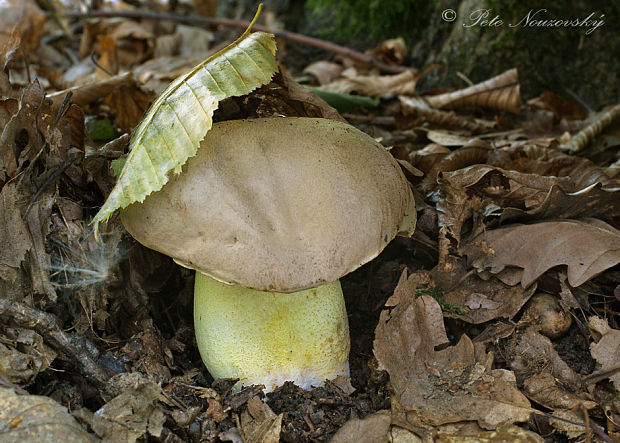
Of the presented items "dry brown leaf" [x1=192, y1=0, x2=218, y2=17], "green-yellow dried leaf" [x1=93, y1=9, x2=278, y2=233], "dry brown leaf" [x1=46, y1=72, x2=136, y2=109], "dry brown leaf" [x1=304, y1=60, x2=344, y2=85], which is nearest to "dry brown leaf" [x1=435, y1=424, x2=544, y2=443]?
"green-yellow dried leaf" [x1=93, y1=9, x2=278, y2=233]

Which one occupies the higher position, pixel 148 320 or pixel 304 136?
pixel 304 136

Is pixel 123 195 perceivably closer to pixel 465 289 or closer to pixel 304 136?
pixel 304 136

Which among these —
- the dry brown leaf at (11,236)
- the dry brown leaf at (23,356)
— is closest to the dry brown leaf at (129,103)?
the dry brown leaf at (11,236)

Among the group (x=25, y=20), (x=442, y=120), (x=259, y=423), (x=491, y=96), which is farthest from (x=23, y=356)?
(x=25, y=20)

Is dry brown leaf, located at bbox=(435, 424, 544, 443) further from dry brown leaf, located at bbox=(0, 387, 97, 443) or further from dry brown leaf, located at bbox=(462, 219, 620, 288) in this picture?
dry brown leaf, located at bbox=(0, 387, 97, 443)

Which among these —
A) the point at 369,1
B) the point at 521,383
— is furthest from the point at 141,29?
the point at 521,383

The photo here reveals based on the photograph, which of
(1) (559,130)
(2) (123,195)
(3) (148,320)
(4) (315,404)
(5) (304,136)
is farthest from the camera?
(1) (559,130)
